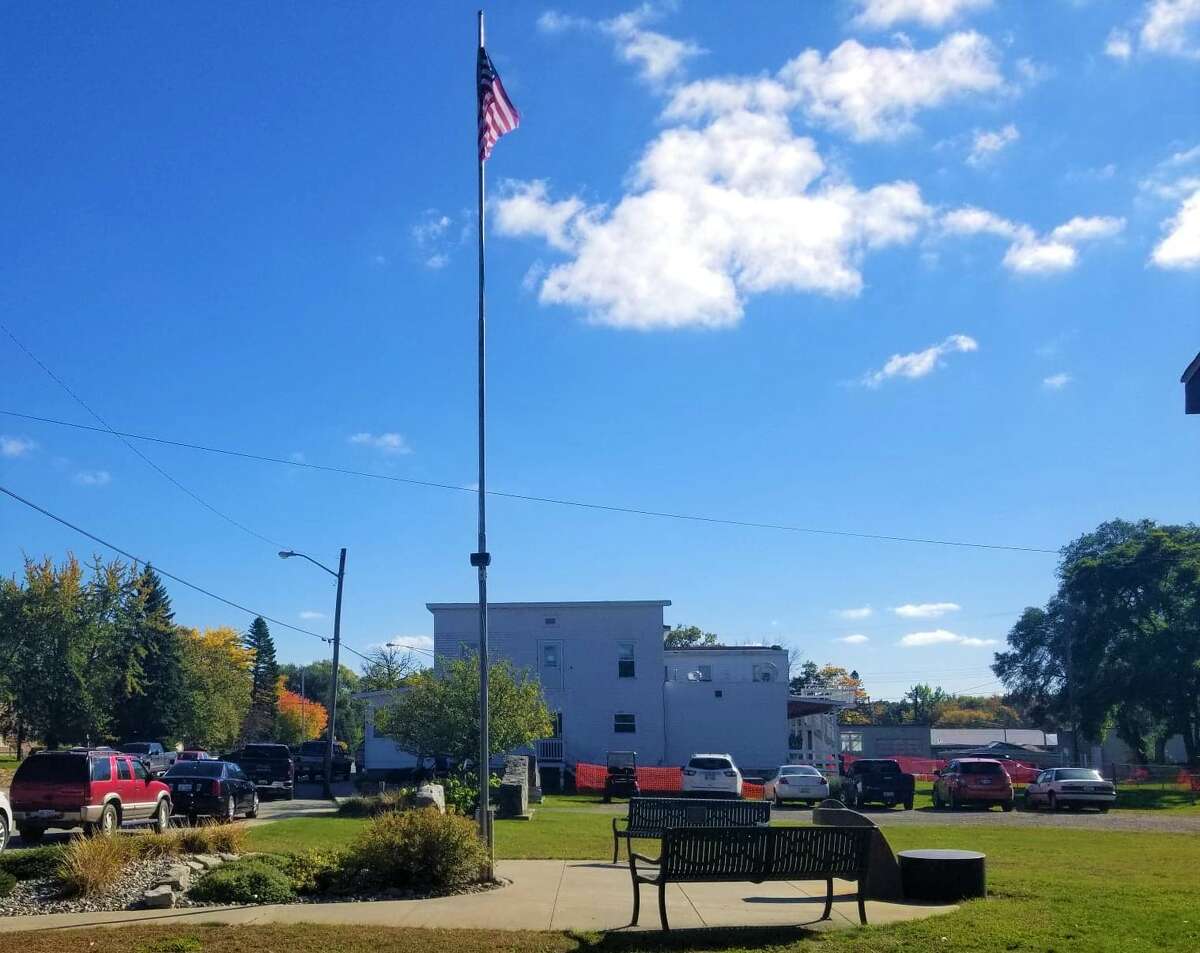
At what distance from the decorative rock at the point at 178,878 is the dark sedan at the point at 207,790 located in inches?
556

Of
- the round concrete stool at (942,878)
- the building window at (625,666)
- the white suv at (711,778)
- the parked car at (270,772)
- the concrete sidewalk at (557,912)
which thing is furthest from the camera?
the building window at (625,666)

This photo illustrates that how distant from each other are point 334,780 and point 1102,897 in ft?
148

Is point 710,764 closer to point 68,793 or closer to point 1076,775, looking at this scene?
point 1076,775

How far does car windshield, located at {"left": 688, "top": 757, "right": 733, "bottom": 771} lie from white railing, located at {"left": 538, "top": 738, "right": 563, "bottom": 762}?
13.3 metres

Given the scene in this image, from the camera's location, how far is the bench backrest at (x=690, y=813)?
15008 mm

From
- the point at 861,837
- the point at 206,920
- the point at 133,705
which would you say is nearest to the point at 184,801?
the point at 206,920

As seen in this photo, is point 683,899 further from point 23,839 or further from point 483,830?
point 23,839

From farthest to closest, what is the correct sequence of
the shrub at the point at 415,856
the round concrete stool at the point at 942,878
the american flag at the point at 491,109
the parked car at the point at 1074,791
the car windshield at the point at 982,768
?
the car windshield at the point at 982,768 < the parked car at the point at 1074,791 < the american flag at the point at 491,109 < the shrub at the point at 415,856 < the round concrete stool at the point at 942,878

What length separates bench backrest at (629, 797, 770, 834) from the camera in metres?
15.0

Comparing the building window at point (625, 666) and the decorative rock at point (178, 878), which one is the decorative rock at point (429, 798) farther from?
the building window at point (625, 666)

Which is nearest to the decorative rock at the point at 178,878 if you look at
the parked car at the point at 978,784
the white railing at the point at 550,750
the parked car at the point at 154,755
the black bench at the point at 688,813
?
the black bench at the point at 688,813

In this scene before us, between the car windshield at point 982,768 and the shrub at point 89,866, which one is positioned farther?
the car windshield at point 982,768

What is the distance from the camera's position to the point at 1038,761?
247ft

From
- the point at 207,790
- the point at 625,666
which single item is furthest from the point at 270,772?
the point at 625,666
